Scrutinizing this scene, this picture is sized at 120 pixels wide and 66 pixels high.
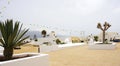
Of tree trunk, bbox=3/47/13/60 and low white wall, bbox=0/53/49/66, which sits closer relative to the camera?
low white wall, bbox=0/53/49/66

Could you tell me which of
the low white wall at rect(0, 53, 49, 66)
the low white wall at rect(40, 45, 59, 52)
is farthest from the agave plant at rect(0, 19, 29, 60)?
the low white wall at rect(40, 45, 59, 52)


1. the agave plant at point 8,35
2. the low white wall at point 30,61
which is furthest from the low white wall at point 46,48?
the agave plant at point 8,35

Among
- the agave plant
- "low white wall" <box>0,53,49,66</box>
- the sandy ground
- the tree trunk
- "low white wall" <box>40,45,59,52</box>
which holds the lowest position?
the sandy ground

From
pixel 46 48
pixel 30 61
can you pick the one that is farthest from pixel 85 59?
pixel 46 48

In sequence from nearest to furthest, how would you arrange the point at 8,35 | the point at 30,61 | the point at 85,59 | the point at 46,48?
the point at 30,61 < the point at 8,35 < the point at 85,59 < the point at 46,48

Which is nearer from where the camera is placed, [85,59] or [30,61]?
[30,61]

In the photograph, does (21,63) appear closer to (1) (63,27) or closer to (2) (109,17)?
(2) (109,17)

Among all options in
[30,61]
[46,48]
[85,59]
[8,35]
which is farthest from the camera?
[46,48]

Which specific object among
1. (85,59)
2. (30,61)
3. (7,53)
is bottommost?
(85,59)

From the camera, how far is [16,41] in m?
5.26

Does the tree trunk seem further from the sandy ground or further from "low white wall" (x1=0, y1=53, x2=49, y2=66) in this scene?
the sandy ground

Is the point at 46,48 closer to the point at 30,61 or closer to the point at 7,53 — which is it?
the point at 7,53

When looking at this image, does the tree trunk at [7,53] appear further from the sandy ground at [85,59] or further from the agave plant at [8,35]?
the sandy ground at [85,59]

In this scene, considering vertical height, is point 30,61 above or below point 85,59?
above
